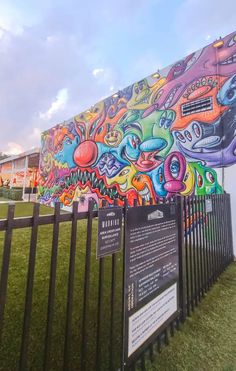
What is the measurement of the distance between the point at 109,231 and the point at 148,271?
56 centimetres

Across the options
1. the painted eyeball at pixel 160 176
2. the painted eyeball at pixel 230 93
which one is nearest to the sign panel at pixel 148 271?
the painted eyeball at pixel 160 176

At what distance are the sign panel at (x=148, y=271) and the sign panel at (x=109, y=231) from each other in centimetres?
10

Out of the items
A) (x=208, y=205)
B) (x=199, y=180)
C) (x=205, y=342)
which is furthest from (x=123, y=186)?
(x=205, y=342)

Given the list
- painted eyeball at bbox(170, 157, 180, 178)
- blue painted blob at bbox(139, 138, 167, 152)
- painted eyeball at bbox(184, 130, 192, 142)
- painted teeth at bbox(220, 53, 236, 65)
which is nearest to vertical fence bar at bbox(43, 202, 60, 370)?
painted eyeball at bbox(170, 157, 180, 178)

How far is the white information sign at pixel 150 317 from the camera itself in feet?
5.45

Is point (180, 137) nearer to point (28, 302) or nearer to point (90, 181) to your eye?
point (90, 181)

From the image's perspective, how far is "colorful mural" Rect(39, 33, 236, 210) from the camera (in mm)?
5539

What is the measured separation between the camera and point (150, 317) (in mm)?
1877

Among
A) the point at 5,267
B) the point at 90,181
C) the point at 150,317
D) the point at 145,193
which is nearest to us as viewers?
the point at 5,267

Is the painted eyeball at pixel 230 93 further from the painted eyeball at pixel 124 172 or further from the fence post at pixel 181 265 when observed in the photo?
the fence post at pixel 181 265

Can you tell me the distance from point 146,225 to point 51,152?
12944 mm

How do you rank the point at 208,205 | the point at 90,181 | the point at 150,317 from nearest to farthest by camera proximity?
the point at 150,317, the point at 208,205, the point at 90,181

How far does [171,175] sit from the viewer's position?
648 cm

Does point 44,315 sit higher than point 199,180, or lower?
lower
